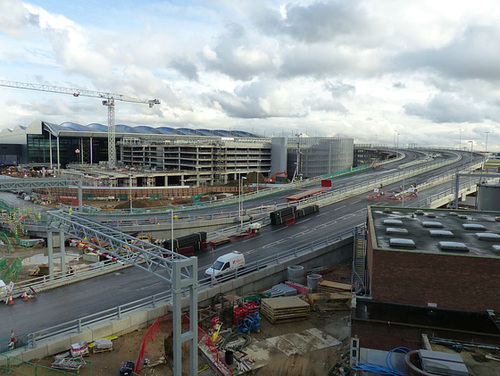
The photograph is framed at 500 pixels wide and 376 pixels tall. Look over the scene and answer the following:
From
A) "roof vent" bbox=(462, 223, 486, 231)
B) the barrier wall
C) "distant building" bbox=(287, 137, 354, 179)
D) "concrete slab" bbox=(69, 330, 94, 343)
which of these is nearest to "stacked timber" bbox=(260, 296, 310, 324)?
the barrier wall

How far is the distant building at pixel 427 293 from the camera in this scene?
16.7 meters

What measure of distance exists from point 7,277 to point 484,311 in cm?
3221

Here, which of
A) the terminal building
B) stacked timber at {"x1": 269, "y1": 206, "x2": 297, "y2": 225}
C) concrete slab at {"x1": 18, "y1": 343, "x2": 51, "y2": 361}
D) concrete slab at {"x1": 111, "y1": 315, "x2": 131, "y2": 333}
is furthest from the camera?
the terminal building

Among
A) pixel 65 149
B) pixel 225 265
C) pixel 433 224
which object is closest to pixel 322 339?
pixel 225 265

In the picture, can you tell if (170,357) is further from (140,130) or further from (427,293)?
(140,130)

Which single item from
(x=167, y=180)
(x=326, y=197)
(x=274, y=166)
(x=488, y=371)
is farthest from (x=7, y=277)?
(x=274, y=166)

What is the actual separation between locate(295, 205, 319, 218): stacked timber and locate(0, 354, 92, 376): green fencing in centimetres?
3263

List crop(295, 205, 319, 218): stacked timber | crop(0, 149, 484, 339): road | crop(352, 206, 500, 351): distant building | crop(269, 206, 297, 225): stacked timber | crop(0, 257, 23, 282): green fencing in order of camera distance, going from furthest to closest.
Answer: crop(295, 205, 319, 218): stacked timber, crop(269, 206, 297, 225): stacked timber, crop(0, 257, 23, 282): green fencing, crop(0, 149, 484, 339): road, crop(352, 206, 500, 351): distant building

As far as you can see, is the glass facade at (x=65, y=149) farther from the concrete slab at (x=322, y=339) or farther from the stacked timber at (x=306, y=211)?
the concrete slab at (x=322, y=339)

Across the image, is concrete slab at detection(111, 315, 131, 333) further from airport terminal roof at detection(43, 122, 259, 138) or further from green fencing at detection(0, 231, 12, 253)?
airport terminal roof at detection(43, 122, 259, 138)

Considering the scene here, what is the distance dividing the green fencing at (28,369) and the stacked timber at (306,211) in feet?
107

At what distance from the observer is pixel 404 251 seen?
20047mm

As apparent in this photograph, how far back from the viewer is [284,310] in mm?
23344

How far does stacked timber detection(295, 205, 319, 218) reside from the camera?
4701 centimetres
